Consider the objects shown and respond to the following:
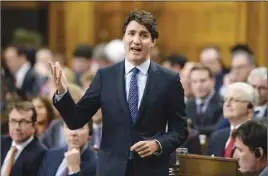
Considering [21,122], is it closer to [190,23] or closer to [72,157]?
[72,157]

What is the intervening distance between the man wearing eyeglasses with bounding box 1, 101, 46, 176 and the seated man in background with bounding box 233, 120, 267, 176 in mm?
1663

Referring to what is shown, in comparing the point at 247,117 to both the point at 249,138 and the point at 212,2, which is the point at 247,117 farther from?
the point at 212,2

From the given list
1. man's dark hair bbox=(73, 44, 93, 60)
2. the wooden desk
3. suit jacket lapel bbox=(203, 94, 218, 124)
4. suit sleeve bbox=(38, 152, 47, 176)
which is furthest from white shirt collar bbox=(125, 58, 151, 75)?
man's dark hair bbox=(73, 44, 93, 60)

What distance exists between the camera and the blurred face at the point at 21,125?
607cm

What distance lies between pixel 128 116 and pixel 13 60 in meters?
7.71

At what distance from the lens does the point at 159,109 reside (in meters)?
4.43

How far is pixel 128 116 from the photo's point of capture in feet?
14.5

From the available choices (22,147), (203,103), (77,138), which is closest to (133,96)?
(77,138)

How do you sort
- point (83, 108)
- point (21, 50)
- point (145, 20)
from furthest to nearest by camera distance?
1. point (21, 50)
2. point (83, 108)
3. point (145, 20)

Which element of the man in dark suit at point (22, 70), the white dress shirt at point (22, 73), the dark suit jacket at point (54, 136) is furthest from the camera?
the white dress shirt at point (22, 73)

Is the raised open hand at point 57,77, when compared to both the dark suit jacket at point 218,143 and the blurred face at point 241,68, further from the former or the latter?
the blurred face at point 241,68

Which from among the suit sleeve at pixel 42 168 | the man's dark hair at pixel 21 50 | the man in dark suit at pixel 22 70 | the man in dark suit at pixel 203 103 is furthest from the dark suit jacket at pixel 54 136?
the man's dark hair at pixel 21 50

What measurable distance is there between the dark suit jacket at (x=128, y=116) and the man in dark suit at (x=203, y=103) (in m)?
3.40

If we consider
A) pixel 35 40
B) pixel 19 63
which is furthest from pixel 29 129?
pixel 35 40
